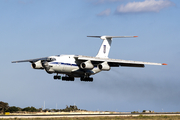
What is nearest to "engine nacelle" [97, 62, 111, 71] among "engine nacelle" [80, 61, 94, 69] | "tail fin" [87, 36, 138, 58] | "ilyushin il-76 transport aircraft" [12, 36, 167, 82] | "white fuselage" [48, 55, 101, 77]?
"ilyushin il-76 transport aircraft" [12, 36, 167, 82]

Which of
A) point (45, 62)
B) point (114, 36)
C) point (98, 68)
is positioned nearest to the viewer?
point (45, 62)

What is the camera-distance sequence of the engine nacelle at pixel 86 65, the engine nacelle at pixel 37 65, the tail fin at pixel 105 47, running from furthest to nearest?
the tail fin at pixel 105 47
the engine nacelle at pixel 37 65
the engine nacelle at pixel 86 65

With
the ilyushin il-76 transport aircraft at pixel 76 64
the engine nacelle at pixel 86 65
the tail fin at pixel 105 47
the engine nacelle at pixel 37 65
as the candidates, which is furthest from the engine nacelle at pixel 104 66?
the engine nacelle at pixel 37 65

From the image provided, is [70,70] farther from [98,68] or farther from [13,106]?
[13,106]

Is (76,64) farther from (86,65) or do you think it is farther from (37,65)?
(37,65)

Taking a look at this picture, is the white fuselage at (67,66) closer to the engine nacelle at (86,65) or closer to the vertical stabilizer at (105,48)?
the engine nacelle at (86,65)

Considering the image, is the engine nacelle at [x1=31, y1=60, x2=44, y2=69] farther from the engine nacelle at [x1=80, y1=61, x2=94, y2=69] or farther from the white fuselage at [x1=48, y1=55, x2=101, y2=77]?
the engine nacelle at [x1=80, y1=61, x2=94, y2=69]

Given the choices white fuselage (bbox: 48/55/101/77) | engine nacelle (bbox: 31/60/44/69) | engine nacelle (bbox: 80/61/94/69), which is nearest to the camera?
white fuselage (bbox: 48/55/101/77)


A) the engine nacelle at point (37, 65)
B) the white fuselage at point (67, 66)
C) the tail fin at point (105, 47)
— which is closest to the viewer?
the white fuselage at point (67, 66)

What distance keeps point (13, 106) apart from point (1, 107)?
1.86 meters

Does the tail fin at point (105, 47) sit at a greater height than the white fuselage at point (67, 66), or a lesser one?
greater

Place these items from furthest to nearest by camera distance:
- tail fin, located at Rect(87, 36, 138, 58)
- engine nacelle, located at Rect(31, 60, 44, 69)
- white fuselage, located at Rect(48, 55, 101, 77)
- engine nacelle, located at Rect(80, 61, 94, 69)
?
tail fin, located at Rect(87, 36, 138, 58) < engine nacelle, located at Rect(31, 60, 44, 69) < engine nacelle, located at Rect(80, 61, 94, 69) < white fuselage, located at Rect(48, 55, 101, 77)

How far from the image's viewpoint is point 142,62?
4597 cm

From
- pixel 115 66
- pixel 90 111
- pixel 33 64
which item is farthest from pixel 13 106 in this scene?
pixel 115 66
